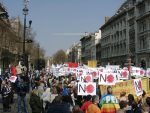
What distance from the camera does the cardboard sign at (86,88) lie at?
1781 centimetres

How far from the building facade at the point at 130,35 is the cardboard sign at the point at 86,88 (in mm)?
49973

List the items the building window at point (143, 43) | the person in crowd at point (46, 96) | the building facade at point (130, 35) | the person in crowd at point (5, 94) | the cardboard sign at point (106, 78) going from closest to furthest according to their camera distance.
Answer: the person in crowd at point (46, 96), the cardboard sign at point (106, 78), the person in crowd at point (5, 94), the building facade at point (130, 35), the building window at point (143, 43)

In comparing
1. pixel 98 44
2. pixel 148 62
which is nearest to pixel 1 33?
pixel 148 62

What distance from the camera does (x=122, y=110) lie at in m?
11.9

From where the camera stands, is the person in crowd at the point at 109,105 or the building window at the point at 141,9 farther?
the building window at the point at 141,9

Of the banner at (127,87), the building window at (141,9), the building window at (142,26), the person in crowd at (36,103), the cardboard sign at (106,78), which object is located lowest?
the person in crowd at (36,103)

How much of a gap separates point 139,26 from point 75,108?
243 ft

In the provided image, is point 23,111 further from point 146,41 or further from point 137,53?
point 137,53

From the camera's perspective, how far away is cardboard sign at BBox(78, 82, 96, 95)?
1781 cm

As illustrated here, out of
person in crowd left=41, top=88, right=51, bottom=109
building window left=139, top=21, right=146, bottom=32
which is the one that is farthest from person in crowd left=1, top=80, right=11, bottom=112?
building window left=139, top=21, right=146, bottom=32

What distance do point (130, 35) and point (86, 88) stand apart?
2882 inches

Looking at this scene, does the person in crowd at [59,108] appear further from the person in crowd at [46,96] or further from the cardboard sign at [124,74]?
the cardboard sign at [124,74]

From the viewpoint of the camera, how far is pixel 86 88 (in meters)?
17.9

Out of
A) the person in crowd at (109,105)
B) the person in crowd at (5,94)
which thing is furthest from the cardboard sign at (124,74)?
the person in crowd at (109,105)
